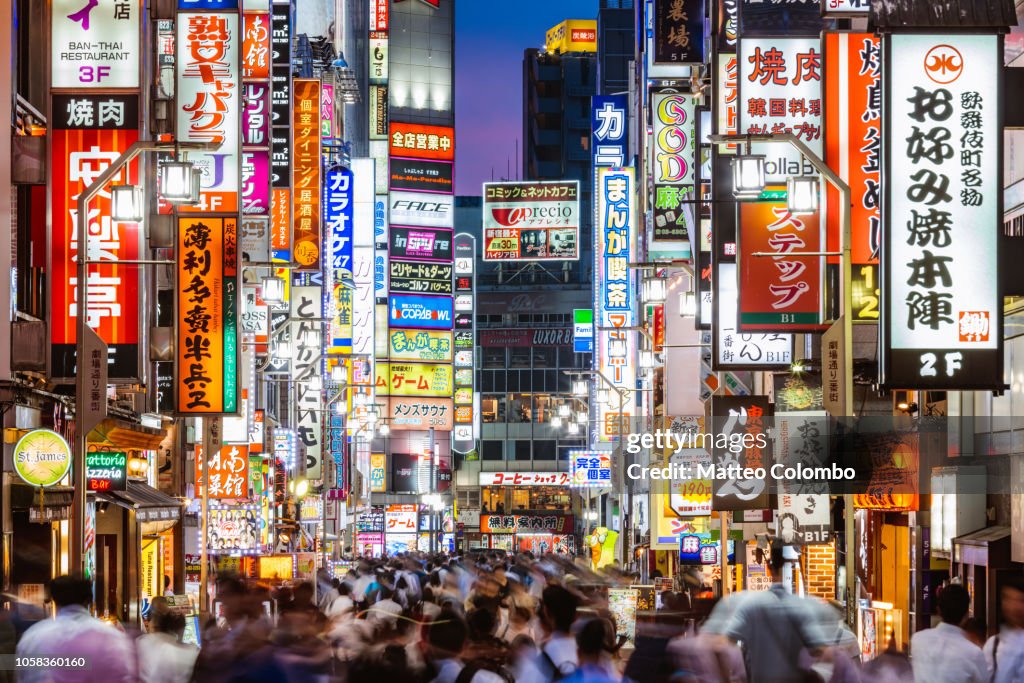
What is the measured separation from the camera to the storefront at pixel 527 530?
331 ft

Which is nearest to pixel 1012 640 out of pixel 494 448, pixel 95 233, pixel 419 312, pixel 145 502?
Answer: pixel 95 233

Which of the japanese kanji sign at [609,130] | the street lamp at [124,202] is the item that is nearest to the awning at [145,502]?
the street lamp at [124,202]

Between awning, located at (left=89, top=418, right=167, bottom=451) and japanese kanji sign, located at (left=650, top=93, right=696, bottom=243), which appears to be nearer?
awning, located at (left=89, top=418, right=167, bottom=451)

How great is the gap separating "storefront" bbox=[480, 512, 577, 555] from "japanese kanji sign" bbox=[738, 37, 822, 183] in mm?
79911

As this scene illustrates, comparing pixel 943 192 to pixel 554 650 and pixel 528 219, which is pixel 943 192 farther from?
pixel 528 219

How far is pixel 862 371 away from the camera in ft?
78.0

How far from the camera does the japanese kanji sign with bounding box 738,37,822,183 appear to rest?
21219mm

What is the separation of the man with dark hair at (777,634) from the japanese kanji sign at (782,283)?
1098cm

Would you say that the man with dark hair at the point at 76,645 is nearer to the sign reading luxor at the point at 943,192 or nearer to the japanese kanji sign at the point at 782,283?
the sign reading luxor at the point at 943,192

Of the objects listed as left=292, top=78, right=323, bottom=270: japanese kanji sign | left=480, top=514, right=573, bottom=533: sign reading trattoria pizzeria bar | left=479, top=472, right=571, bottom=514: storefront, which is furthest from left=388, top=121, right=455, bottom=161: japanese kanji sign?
left=292, top=78, right=323, bottom=270: japanese kanji sign

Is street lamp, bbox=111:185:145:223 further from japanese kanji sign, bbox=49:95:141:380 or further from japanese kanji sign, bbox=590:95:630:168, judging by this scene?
japanese kanji sign, bbox=590:95:630:168

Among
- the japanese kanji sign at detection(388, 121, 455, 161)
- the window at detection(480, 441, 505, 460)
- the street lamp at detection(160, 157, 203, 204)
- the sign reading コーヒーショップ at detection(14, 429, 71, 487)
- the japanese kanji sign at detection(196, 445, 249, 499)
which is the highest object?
the japanese kanji sign at detection(388, 121, 455, 161)

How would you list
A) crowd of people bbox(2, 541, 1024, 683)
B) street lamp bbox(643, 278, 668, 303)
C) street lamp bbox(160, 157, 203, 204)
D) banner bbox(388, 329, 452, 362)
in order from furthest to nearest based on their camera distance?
1. banner bbox(388, 329, 452, 362)
2. street lamp bbox(643, 278, 668, 303)
3. street lamp bbox(160, 157, 203, 204)
4. crowd of people bbox(2, 541, 1024, 683)

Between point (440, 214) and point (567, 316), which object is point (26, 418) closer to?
point (440, 214)
